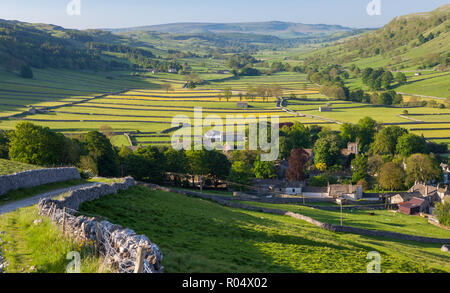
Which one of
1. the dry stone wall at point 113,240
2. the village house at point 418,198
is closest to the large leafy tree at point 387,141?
the village house at point 418,198

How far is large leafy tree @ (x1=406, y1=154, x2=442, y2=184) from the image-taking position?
205 feet

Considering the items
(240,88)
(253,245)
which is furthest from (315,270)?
(240,88)

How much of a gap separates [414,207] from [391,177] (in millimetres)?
10312

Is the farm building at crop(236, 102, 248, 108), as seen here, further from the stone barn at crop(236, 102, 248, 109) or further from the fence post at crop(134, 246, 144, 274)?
the fence post at crop(134, 246, 144, 274)

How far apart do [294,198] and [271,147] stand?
22.8m

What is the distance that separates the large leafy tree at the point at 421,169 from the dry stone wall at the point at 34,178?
176ft


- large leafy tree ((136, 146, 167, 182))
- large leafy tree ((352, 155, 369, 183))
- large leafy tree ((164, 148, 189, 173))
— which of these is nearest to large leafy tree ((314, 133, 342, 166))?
large leafy tree ((352, 155, 369, 183))

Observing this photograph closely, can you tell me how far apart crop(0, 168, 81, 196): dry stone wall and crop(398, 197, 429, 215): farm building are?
1691 inches

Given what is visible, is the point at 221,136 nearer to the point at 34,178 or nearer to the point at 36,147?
the point at 36,147

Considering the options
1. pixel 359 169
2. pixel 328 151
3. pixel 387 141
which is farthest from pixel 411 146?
pixel 328 151

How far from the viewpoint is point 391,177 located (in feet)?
203

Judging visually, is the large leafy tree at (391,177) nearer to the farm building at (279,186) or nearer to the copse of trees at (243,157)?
the copse of trees at (243,157)

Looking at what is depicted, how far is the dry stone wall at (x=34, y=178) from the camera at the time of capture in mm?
21359
